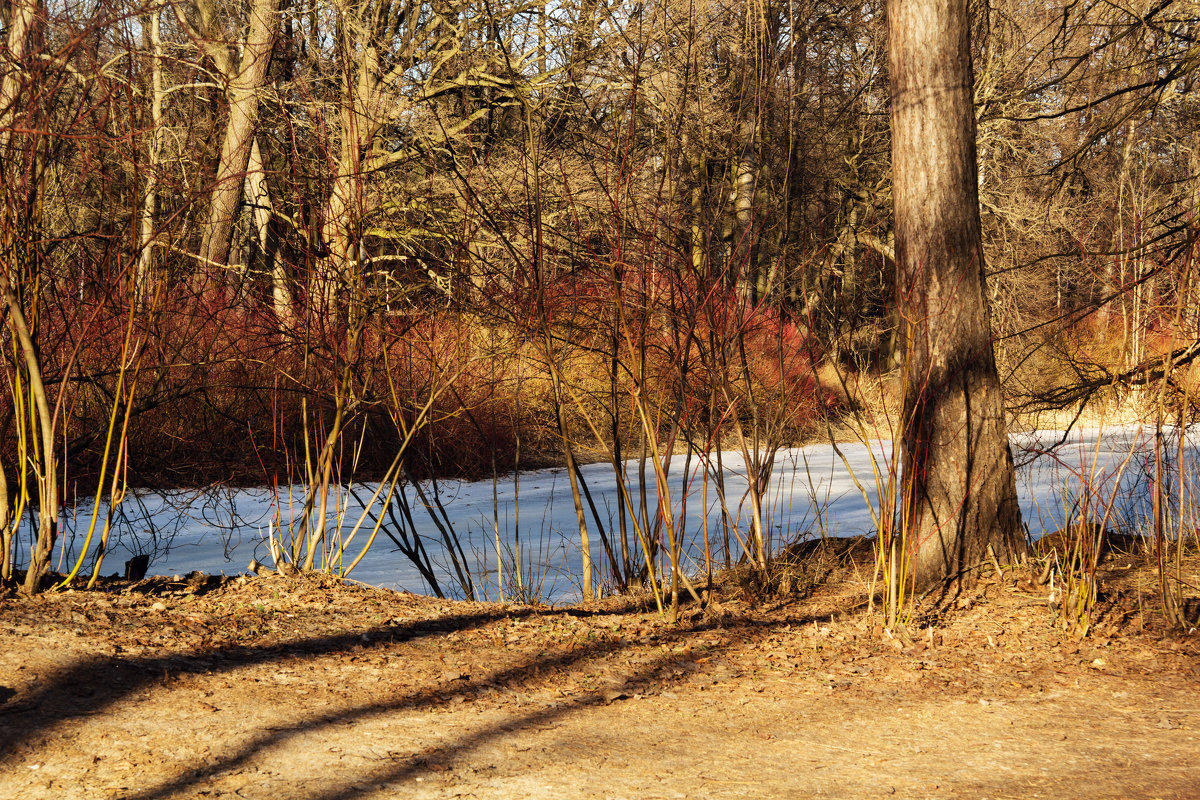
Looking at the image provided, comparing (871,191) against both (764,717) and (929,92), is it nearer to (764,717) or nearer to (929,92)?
(929,92)

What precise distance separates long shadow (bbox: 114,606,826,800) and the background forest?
2.15ft

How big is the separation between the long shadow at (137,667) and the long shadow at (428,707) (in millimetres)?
532

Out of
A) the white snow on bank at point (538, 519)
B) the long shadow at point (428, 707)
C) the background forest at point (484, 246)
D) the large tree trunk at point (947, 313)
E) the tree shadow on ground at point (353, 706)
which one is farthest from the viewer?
the white snow on bank at point (538, 519)

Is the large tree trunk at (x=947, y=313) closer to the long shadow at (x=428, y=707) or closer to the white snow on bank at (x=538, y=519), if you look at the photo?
the white snow on bank at (x=538, y=519)

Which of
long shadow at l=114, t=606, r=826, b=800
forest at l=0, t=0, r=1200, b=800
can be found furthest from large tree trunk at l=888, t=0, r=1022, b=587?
long shadow at l=114, t=606, r=826, b=800

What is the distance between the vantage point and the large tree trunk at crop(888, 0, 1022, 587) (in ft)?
16.5

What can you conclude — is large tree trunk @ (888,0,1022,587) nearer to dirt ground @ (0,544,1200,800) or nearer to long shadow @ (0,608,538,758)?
dirt ground @ (0,544,1200,800)

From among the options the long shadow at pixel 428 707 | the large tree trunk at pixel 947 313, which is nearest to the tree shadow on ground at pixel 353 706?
the long shadow at pixel 428 707

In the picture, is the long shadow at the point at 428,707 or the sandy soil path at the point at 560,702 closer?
the long shadow at the point at 428,707

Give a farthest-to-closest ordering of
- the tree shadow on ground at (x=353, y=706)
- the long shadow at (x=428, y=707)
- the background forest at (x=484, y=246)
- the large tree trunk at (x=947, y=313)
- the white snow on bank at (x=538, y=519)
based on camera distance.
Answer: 1. the white snow on bank at (x=538, y=519)
2. the large tree trunk at (x=947, y=313)
3. the background forest at (x=484, y=246)
4. the tree shadow on ground at (x=353, y=706)
5. the long shadow at (x=428, y=707)

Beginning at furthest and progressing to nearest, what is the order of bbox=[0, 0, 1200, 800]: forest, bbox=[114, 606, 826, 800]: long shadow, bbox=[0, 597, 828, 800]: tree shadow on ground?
bbox=[0, 0, 1200, 800]: forest, bbox=[0, 597, 828, 800]: tree shadow on ground, bbox=[114, 606, 826, 800]: long shadow

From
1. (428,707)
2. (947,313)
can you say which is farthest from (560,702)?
A: (947,313)

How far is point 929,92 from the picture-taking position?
16.7ft

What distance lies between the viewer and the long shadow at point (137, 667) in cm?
316
